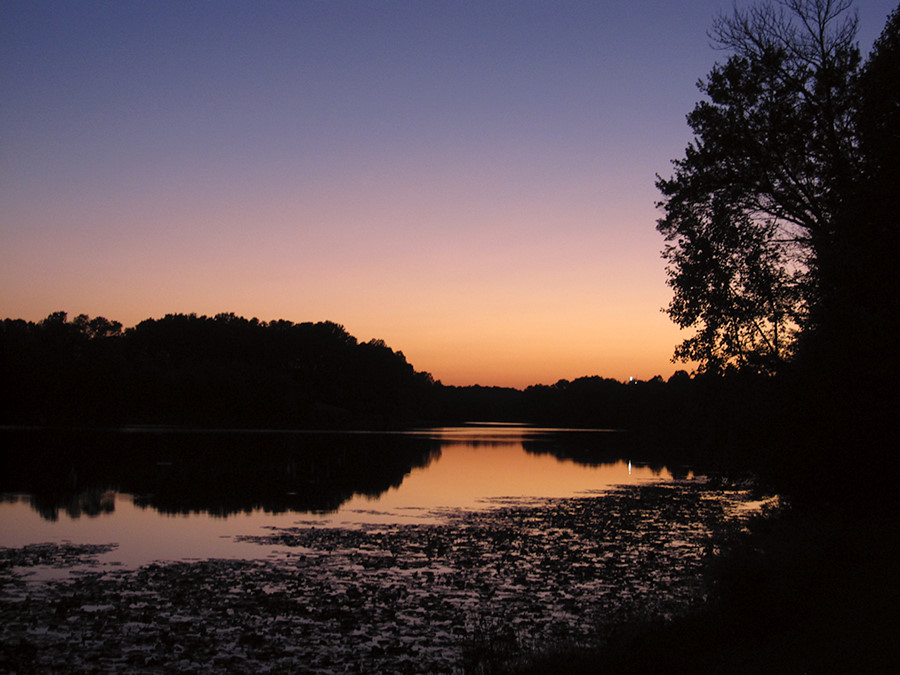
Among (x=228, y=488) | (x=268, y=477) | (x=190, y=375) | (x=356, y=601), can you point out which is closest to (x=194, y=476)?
(x=268, y=477)

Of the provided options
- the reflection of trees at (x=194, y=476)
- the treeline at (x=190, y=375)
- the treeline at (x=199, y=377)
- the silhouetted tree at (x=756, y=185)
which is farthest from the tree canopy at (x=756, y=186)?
the treeline at (x=190, y=375)

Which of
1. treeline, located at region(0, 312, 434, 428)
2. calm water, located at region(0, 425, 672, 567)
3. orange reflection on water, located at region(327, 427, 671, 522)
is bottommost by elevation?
orange reflection on water, located at region(327, 427, 671, 522)

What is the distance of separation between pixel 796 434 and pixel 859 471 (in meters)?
1.52

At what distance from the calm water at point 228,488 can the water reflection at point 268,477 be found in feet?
0.24

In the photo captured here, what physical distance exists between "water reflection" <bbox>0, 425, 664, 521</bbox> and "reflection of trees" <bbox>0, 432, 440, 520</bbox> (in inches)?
1.8

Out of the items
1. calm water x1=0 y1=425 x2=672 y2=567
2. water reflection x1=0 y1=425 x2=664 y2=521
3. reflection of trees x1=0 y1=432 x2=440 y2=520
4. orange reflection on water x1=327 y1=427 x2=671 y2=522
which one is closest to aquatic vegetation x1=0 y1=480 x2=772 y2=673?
calm water x1=0 y1=425 x2=672 y2=567

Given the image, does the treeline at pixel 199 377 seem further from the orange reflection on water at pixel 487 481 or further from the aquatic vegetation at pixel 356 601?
the aquatic vegetation at pixel 356 601

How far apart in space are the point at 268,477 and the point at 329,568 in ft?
81.2

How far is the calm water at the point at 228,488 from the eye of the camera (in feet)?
74.2

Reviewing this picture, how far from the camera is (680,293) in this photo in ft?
83.1

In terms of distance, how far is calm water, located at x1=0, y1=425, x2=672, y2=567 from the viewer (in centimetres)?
2262

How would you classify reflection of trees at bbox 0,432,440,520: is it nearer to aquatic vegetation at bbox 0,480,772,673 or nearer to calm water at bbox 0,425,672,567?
calm water at bbox 0,425,672,567

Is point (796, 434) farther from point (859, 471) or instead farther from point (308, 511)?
point (308, 511)

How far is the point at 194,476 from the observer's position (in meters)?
40.7
